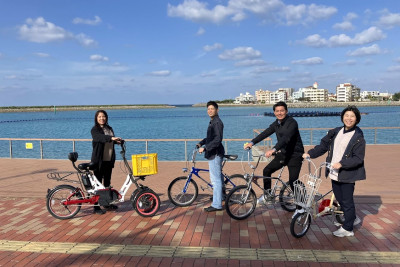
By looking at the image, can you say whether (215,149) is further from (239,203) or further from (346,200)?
(346,200)

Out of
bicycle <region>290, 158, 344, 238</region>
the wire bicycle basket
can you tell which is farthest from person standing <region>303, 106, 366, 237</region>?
the wire bicycle basket

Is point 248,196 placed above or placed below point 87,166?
below

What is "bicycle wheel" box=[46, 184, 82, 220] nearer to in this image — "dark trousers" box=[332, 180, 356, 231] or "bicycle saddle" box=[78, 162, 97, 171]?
"bicycle saddle" box=[78, 162, 97, 171]

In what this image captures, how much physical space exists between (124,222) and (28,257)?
1534 mm

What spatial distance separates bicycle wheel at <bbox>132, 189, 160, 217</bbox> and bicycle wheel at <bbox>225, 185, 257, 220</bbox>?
1255 mm

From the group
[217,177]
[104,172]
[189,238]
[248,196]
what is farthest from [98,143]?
[248,196]

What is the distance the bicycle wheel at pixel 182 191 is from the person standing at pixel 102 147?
3.77ft

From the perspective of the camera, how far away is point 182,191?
237 inches

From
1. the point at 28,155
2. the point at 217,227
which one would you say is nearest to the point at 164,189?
the point at 217,227

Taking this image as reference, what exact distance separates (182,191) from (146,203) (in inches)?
30.5

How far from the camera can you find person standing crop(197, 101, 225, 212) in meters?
5.30

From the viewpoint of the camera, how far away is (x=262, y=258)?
153 inches

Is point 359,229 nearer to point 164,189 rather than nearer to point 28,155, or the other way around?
point 164,189

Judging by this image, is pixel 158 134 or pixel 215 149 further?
pixel 158 134
